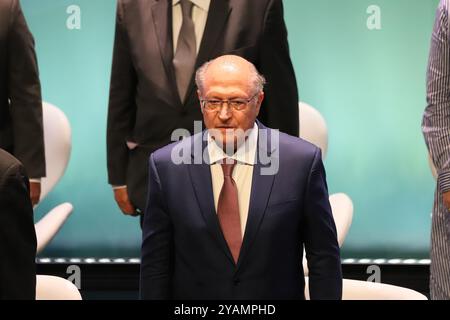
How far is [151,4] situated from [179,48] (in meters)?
0.20

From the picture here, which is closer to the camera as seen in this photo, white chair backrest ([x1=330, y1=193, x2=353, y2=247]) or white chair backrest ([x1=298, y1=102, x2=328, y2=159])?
white chair backrest ([x1=330, y1=193, x2=353, y2=247])

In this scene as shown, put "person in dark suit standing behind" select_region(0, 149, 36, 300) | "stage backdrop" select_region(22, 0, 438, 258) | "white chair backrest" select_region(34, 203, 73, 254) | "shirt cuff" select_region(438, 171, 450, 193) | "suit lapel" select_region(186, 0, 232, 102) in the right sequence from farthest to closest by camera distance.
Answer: "stage backdrop" select_region(22, 0, 438, 258) → "white chair backrest" select_region(34, 203, 73, 254) → "suit lapel" select_region(186, 0, 232, 102) → "shirt cuff" select_region(438, 171, 450, 193) → "person in dark suit standing behind" select_region(0, 149, 36, 300)

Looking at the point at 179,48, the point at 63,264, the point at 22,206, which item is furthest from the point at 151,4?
the point at 63,264

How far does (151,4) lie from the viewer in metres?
4.03

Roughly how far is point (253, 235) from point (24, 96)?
4.55ft

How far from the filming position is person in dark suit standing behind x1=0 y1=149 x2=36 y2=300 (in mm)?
2451

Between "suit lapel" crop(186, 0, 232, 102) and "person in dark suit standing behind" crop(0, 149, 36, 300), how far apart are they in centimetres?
150

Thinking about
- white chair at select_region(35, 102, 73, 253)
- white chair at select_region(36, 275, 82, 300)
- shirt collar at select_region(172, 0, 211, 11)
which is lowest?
white chair at select_region(36, 275, 82, 300)

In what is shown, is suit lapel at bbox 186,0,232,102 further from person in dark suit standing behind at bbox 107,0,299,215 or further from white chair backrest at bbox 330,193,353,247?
white chair backrest at bbox 330,193,353,247

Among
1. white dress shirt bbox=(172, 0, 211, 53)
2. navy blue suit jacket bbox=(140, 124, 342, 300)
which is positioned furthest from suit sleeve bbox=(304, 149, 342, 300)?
white dress shirt bbox=(172, 0, 211, 53)

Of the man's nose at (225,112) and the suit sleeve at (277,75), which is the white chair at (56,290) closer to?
the man's nose at (225,112)

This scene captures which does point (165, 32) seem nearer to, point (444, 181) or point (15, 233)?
point (444, 181)

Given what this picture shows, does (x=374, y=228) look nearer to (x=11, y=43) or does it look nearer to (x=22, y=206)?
(x=11, y=43)

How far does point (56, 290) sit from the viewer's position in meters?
3.39
